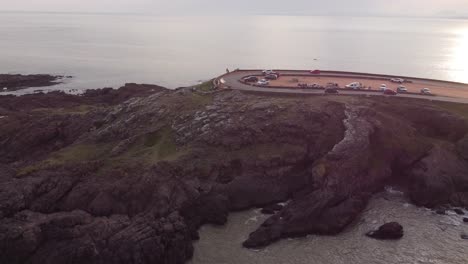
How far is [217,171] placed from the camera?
57188 millimetres

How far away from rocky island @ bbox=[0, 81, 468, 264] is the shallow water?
4.46ft

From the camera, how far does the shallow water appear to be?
4456 cm

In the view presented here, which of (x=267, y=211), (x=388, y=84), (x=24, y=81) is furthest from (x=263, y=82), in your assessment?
(x=24, y=81)

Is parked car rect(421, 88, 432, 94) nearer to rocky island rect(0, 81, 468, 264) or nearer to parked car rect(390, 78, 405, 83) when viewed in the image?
rocky island rect(0, 81, 468, 264)

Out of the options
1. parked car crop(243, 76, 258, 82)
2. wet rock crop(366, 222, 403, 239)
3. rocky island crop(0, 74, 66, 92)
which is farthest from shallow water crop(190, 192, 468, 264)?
rocky island crop(0, 74, 66, 92)

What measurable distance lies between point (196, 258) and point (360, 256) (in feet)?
54.7

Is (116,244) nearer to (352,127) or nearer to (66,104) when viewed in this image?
(352,127)

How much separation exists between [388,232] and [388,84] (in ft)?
146

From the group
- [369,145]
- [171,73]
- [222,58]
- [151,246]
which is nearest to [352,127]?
[369,145]

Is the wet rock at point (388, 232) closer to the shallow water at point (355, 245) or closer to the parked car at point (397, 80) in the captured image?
the shallow water at point (355, 245)

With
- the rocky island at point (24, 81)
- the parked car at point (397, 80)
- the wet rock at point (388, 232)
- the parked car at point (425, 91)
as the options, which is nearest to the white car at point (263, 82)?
the parked car at point (397, 80)

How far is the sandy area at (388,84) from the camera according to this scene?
3174 inches

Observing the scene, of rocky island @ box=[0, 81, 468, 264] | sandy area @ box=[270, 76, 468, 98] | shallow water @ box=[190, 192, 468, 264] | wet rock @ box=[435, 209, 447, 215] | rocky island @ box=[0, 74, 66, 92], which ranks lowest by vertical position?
shallow water @ box=[190, 192, 468, 264]

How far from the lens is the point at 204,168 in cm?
5691
